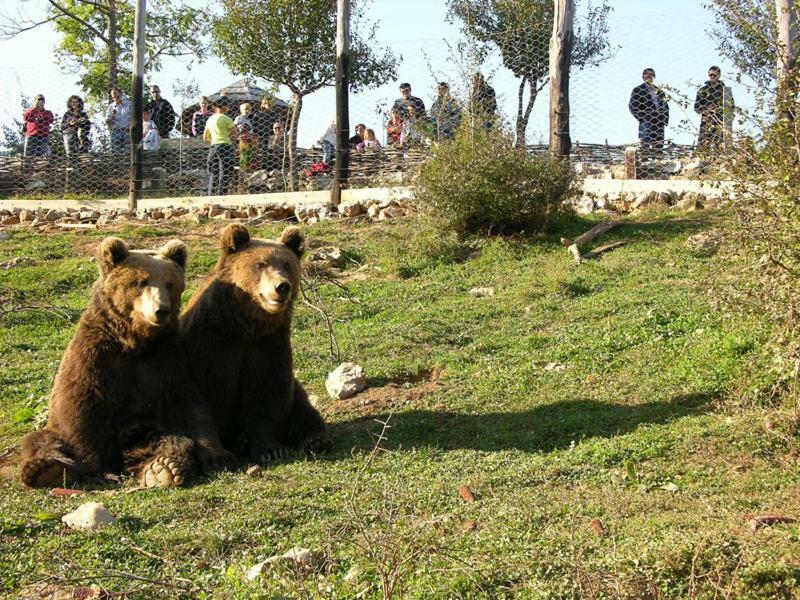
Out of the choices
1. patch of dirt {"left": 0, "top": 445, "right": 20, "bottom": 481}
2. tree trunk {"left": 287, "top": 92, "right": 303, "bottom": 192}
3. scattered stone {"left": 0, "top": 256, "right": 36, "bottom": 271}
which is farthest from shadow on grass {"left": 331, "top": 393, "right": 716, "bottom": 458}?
tree trunk {"left": 287, "top": 92, "right": 303, "bottom": 192}

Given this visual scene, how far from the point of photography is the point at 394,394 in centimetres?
868

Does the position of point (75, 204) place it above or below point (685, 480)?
above

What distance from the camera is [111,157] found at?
16.7 metres

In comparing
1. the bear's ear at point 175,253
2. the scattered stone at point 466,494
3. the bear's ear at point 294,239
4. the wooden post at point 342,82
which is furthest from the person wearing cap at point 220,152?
the scattered stone at point 466,494

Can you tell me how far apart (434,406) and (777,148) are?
10.7ft

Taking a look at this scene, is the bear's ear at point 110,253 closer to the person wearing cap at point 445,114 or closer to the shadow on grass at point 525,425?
the shadow on grass at point 525,425

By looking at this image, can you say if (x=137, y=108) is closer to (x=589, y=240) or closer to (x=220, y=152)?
(x=220, y=152)

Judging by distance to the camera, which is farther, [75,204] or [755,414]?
[75,204]

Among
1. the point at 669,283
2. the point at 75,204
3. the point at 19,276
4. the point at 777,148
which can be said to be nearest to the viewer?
the point at 777,148

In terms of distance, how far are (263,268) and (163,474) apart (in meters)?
1.68

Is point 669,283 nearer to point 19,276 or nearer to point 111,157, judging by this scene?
point 19,276

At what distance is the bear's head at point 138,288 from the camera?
6.87 metres

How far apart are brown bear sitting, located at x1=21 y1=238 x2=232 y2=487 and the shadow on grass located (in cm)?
119

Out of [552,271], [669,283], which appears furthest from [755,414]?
[552,271]
